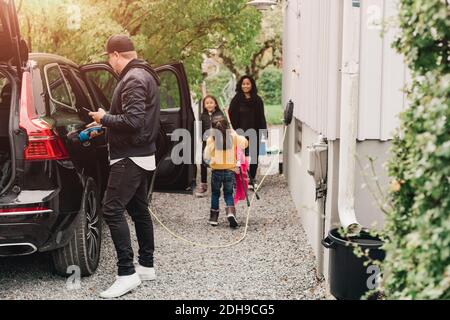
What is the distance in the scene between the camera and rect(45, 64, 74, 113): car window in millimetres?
6221

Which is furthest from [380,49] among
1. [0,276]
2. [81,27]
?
[81,27]

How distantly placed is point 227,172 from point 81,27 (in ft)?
9.38

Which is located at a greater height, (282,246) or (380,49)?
(380,49)

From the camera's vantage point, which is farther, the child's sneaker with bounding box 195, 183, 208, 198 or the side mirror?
the child's sneaker with bounding box 195, 183, 208, 198

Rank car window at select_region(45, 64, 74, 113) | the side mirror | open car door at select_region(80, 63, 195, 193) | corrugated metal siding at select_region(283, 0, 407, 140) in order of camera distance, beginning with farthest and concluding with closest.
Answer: the side mirror
open car door at select_region(80, 63, 195, 193)
car window at select_region(45, 64, 74, 113)
corrugated metal siding at select_region(283, 0, 407, 140)

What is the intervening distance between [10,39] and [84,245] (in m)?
1.75

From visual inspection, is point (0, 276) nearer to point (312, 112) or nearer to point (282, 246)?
point (282, 246)

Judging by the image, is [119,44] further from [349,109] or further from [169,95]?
[169,95]

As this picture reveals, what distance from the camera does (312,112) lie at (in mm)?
7203

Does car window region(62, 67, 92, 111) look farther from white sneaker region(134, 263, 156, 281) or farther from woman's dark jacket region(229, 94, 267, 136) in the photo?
woman's dark jacket region(229, 94, 267, 136)

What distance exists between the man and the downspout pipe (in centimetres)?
154

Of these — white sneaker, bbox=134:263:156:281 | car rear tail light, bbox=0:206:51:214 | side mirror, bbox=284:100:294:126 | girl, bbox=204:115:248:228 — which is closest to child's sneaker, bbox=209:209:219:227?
girl, bbox=204:115:248:228

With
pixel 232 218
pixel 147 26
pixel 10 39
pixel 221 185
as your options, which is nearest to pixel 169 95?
pixel 147 26

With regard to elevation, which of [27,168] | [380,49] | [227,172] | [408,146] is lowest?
[227,172]
